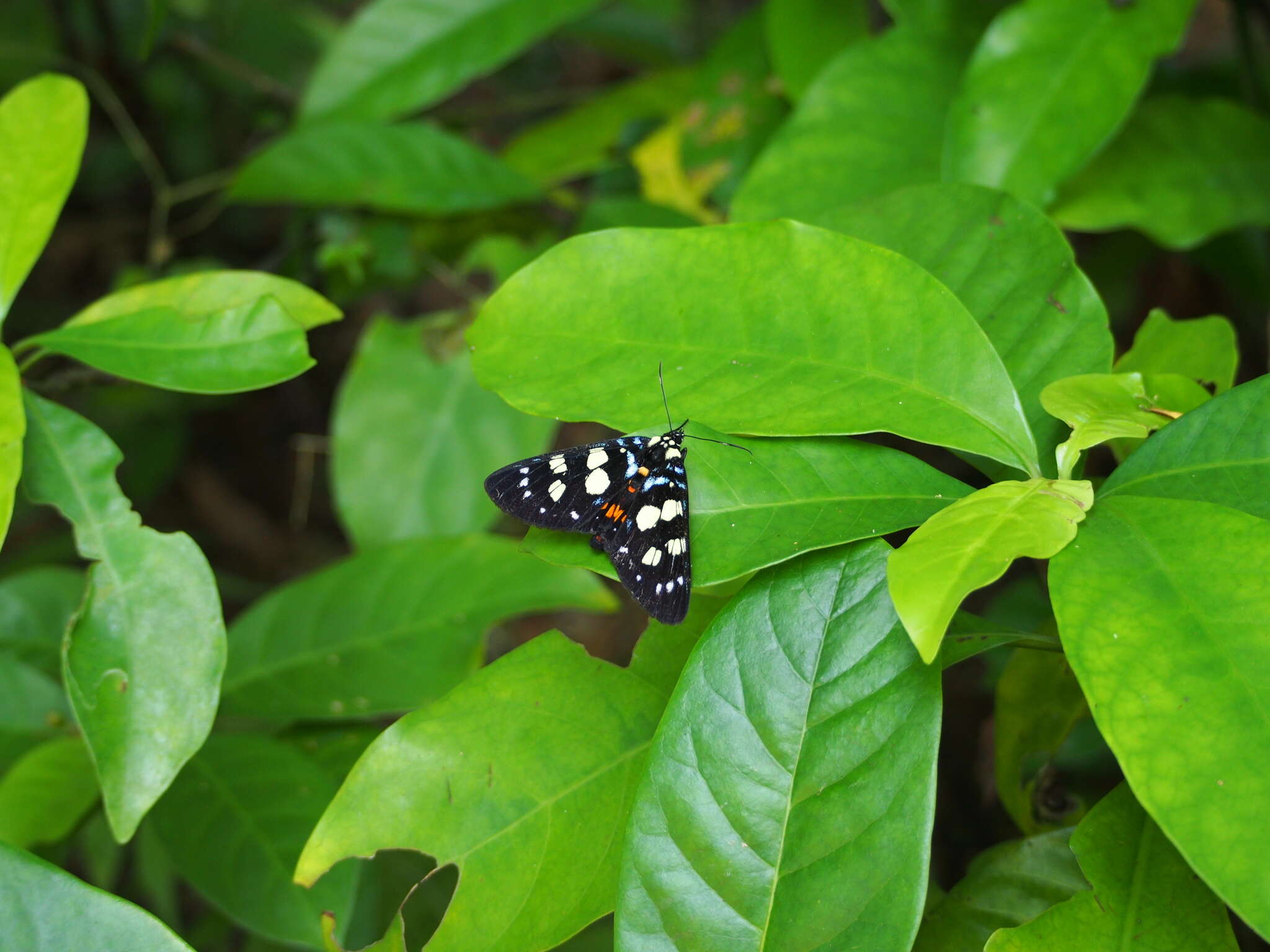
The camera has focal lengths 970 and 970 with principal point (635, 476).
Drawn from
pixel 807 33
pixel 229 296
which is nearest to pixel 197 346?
pixel 229 296

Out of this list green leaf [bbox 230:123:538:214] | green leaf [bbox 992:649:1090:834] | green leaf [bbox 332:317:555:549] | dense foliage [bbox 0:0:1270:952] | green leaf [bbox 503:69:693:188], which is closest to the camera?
dense foliage [bbox 0:0:1270:952]

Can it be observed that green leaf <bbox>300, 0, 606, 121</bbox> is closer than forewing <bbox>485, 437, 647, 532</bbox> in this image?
No

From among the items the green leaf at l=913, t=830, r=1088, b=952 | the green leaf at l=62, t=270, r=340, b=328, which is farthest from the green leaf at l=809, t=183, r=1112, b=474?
the green leaf at l=62, t=270, r=340, b=328

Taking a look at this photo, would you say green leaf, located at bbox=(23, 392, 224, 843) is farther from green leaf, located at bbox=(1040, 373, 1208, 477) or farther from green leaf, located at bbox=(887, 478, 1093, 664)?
green leaf, located at bbox=(1040, 373, 1208, 477)

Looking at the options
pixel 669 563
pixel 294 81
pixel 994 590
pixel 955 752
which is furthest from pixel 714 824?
pixel 294 81

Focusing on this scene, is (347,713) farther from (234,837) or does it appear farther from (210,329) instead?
(210,329)

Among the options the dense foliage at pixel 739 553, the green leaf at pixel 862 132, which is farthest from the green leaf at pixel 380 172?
the green leaf at pixel 862 132
